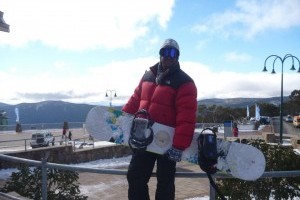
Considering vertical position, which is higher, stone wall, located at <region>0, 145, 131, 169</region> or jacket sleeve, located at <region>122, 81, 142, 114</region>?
jacket sleeve, located at <region>122, 81, 142, 114</region>

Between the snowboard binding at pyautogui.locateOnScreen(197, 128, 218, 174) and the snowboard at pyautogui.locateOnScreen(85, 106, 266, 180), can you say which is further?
the snowboard at pyautogui.locateOnScreen(85, 106, 266, 180)

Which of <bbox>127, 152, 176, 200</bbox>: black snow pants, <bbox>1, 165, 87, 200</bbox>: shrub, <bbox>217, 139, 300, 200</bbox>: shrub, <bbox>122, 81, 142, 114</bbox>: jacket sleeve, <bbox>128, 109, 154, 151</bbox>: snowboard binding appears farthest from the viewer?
<bbox>217, 139, 300, 200</bbox>: shrub

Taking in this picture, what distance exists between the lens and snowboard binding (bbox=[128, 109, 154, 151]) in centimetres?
390

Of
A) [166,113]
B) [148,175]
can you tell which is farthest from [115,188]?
[166,113]

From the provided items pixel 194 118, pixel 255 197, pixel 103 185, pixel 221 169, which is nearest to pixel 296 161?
pixel 255 197

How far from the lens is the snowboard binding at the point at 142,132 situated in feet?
12.8

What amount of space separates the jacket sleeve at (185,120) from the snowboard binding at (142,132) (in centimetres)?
31

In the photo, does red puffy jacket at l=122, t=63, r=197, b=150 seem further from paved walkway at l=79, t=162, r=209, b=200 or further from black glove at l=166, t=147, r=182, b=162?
paved walkway at l=79, t=162, r=209, b=200

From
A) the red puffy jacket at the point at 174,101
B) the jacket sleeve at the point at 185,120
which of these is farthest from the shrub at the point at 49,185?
the jacket sleeve at the point at 185,120

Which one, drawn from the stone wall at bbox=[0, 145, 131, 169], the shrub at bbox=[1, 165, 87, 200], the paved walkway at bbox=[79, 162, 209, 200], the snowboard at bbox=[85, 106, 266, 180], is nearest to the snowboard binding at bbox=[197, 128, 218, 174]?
the snowboard at bbox=[85, 106, 266, 180]

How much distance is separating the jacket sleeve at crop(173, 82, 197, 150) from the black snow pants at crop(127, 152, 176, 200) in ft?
0.88

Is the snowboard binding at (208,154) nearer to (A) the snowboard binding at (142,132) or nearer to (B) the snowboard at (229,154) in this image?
(B) the snowboard at (229,154)

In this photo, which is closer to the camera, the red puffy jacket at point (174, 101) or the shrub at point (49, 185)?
the red puffy jacket at point (174, 101)

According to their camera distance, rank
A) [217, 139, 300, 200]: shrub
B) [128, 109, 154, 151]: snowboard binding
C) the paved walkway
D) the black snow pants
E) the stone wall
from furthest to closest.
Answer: the stone wall → the paved walkway → [217, 139, 300, 200]: shrub → [128, 109, 154, 151]: snowboard binding → the black snow pants
